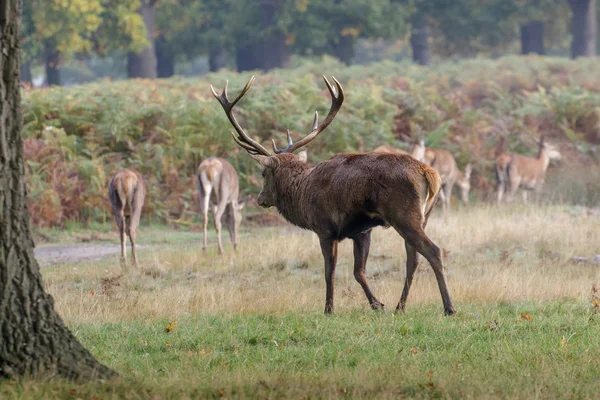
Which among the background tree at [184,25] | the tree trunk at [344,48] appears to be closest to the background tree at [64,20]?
the background tree at [184,25]

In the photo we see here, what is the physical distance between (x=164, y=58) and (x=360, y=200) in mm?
41428

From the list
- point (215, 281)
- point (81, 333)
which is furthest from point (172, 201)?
point (81, 333)

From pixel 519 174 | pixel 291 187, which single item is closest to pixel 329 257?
pixel 291 187

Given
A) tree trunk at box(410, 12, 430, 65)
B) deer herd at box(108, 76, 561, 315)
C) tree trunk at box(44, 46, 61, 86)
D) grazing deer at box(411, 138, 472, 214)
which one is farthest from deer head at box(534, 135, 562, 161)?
tree trunk at box(44, 46, 61, 86)

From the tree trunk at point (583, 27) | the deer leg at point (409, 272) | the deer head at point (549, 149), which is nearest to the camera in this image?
the deer leg at point (409, 272)

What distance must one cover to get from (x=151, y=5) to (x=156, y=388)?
37903 millimetres

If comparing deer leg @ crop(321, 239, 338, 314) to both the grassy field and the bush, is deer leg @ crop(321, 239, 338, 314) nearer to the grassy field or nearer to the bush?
Result: the grassy field

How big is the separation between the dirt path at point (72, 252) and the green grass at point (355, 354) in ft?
19.4

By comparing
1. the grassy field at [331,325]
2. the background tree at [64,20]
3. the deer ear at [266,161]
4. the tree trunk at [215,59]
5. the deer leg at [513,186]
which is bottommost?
the grassy field at [331,325]

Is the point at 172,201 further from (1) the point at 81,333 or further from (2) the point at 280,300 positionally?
(1) the point at 81,333

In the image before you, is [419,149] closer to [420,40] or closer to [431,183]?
[431,183]

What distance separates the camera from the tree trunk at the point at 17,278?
588cm

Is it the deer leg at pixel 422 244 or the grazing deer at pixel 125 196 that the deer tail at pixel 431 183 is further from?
the grazing deer at pixel 125 196

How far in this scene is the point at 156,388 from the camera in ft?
19.0
